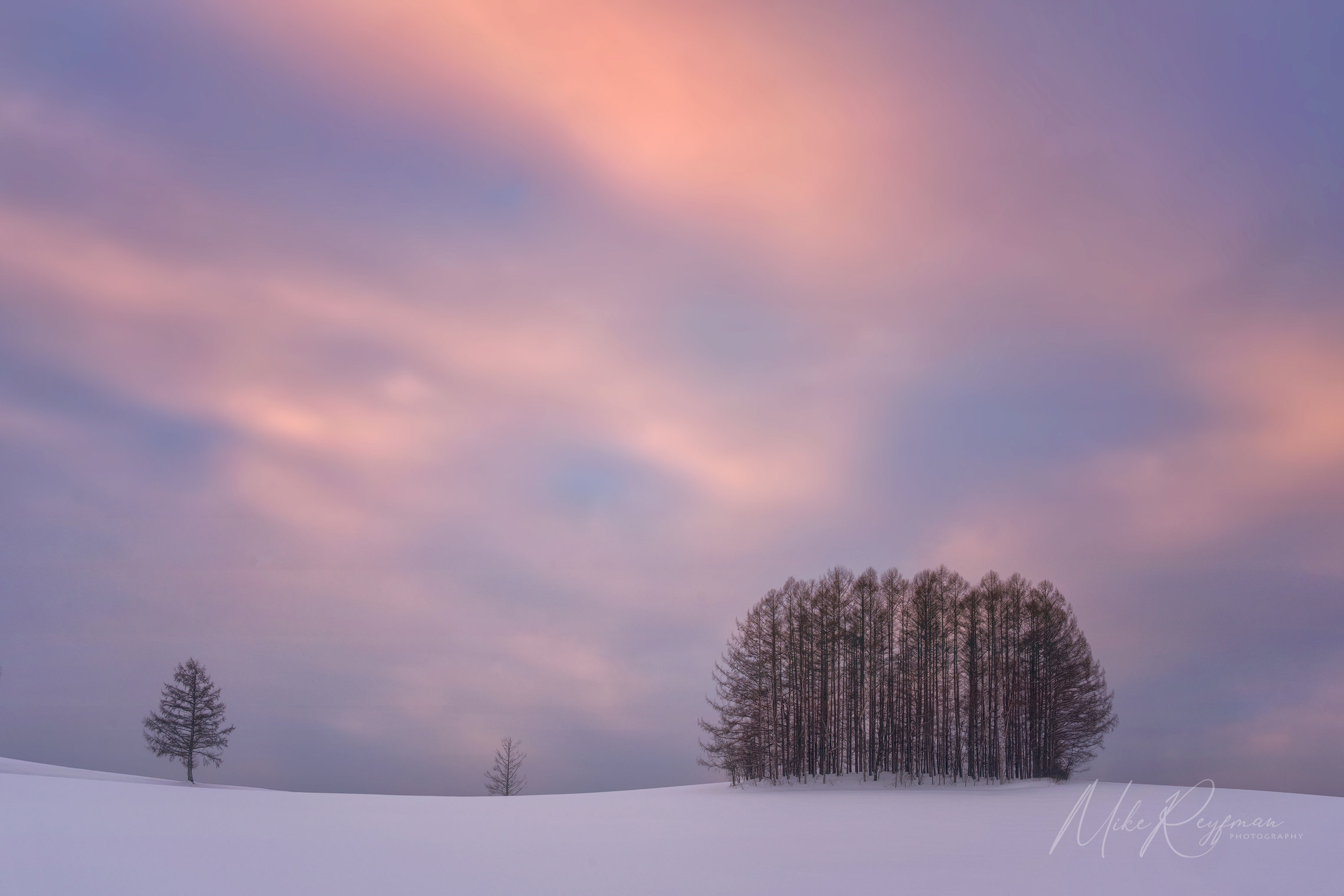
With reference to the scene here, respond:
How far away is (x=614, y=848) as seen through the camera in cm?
1558

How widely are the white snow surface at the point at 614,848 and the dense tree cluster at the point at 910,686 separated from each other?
19.5 metres

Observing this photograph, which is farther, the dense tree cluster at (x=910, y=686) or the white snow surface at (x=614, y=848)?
the dense tree cluster at (x=910, y=686)

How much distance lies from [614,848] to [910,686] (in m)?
35.0

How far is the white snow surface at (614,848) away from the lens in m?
12.0

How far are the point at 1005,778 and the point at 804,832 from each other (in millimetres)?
31210

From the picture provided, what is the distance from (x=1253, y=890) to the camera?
12.8 meters

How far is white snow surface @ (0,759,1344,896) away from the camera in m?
12.0

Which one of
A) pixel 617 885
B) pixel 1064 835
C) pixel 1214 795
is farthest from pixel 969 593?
pixel 617 885

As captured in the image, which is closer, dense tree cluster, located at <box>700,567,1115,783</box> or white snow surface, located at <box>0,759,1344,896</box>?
white snow surface, located at <box>0,759,1344,896</box>

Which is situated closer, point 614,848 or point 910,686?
point 614,848

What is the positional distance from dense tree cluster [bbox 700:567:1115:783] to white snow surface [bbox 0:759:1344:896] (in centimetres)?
1950

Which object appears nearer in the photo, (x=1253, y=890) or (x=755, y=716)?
(x=1253, y=890)

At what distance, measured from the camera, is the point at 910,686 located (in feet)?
154

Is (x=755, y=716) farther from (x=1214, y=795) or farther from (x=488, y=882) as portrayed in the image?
(x=488, y=882)
